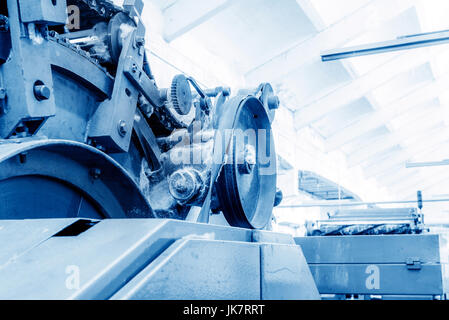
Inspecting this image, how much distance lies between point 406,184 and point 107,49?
14202 millimetres

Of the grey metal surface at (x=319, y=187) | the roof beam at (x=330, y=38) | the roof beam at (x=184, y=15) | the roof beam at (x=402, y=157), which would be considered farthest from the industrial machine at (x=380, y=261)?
the roof beam at (x=402, y=157)

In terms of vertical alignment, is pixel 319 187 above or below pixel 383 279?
above

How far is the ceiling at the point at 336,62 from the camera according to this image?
5.19 meters

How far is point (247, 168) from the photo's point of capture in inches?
76.7

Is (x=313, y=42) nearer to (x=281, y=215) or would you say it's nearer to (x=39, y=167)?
A: (x=281, y=215)

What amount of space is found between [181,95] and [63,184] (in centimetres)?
78

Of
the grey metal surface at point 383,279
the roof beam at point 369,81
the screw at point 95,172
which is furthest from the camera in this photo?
the roof beam at point 369,81

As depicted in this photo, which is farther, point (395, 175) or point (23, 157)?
point (395, 175)

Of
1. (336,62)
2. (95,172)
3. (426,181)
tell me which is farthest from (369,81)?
(426,181)

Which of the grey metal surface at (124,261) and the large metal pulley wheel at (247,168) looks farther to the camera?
the large metal pulley wheel at (247,168)

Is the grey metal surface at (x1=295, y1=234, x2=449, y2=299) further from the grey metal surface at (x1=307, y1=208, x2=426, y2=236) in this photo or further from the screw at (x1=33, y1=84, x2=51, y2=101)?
the screw at (x1=33, y1=84, x2=51, y2=101)

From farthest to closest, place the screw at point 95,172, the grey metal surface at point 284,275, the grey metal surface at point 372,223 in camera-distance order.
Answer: the grey metal surface at point 372,223, the screw at point 95,172, the grey metal surface at point 284,275

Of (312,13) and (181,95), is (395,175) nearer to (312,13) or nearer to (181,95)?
(312,13)

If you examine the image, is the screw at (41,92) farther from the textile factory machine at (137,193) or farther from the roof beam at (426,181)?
the roof beam at (426,181)
